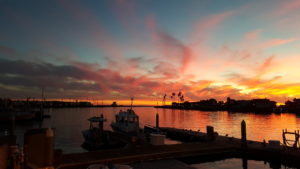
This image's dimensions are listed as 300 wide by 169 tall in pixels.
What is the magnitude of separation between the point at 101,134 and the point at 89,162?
1596 centimetres

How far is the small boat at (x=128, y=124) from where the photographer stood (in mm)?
39675

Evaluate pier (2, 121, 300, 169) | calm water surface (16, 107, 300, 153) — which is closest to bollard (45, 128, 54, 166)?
pier (2, 121, 300, 169)

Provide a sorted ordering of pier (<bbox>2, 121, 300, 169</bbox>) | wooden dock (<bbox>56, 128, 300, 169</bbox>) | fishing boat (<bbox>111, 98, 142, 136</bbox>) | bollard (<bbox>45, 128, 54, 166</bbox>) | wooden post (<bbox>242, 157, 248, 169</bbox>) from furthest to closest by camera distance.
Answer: fishing boat (<bbox>111, 98, 142, 136</bbox>) < wooden post (<bbox>242, 157, 248, 169</bbox>) < wooden dock (<bbox>56, 128, 300, 169</bbox>) < pier (<bbox>2, 121, 300, 169</bbox>) < bollard (<bbox>45, 128, 54, 166</bbox>)

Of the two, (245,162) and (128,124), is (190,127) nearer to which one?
(128,124)

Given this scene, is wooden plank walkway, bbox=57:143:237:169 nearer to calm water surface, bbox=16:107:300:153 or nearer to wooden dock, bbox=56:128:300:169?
wooden dock, bbox=56:128:300:169

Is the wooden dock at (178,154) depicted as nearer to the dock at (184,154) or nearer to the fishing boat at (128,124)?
the dock at (184,154)

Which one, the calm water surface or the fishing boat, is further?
the calm water surface

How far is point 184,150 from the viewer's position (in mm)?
19953

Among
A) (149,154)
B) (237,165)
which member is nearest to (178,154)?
(149,154)

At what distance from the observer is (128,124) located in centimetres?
4106

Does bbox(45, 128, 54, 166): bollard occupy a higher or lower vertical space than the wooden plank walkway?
higher

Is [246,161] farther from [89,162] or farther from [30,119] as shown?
[30,119]

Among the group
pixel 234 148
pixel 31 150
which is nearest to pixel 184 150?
pixel 234 148

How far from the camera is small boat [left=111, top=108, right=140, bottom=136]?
39675 millimetres
